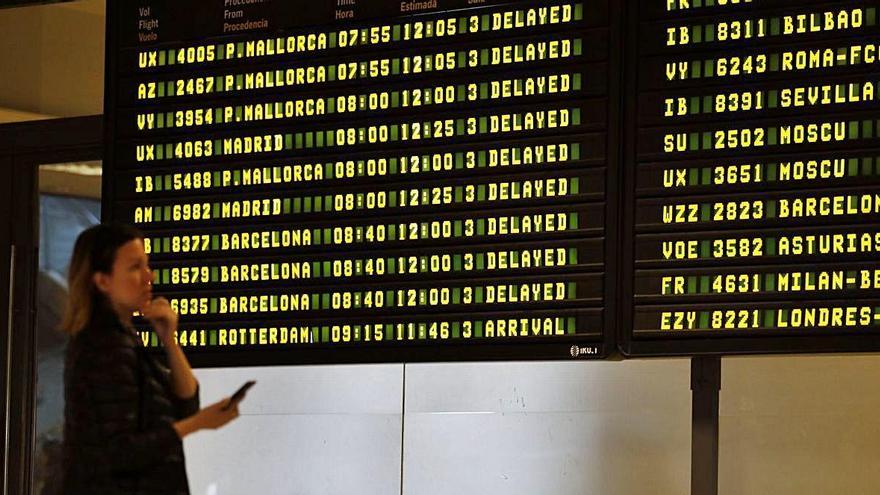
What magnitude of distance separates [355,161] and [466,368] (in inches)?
51.8

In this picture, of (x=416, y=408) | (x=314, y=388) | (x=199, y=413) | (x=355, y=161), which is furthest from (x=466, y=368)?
(x=199, y=413)

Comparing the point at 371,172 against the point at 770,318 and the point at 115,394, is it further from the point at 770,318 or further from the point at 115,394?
the point at 115,394

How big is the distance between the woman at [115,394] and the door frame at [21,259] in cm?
379

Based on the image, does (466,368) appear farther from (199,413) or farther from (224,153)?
(199,413)

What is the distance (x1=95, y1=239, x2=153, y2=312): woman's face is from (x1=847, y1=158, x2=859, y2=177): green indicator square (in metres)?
2.47

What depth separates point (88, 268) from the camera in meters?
4.24

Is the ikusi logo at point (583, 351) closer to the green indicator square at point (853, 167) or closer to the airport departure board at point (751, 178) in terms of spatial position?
the airport departure board at point (751, 178)

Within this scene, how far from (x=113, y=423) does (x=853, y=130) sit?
8.98 feet

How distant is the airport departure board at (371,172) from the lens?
595 cm

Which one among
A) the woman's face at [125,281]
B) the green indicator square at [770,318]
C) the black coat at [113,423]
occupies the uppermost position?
the woman's face at [125,281]

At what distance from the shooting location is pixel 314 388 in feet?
25.0

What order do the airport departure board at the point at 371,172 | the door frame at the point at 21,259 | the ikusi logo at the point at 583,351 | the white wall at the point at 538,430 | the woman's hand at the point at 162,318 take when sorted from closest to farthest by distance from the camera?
the woman's hand at the point at 162,318 < the ikusi logo at the point at 583,351 < the airport departure board at the point at 371,172 < the white wall at the point at 538,430 < the door frame at the point at 21,259

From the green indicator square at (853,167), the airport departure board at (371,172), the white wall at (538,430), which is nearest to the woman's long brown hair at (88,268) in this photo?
the airport departure board at (371,172)

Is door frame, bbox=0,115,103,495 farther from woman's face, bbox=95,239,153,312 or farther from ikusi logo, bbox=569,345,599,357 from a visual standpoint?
woman's face, bbox=95,239,153,312
